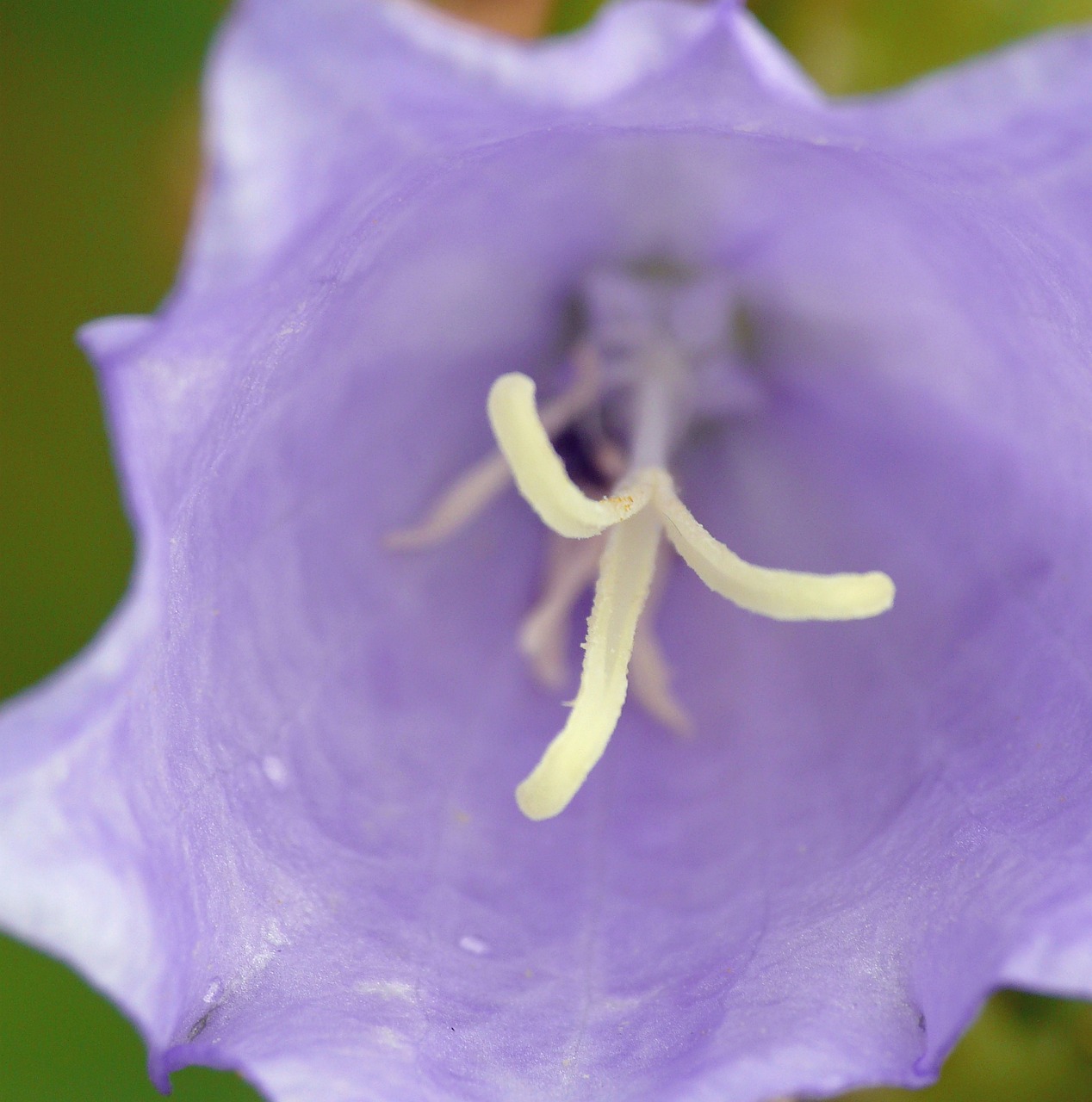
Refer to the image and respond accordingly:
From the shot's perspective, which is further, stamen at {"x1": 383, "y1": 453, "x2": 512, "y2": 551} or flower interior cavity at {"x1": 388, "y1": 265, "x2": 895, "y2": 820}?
stamen at {"x1": 383, "y1": 453, "x2": 512, "y2": 551}

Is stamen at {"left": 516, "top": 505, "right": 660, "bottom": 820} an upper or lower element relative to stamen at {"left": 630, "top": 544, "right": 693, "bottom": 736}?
upper

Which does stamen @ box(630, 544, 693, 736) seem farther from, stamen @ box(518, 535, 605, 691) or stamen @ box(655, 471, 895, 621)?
stamen @ box(655, 471, 895, 621)

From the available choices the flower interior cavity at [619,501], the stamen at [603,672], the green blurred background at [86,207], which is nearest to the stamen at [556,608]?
the flower interior cavity at [619,501]

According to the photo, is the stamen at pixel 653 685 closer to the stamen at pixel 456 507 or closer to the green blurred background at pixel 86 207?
the stamen at pixel 456 507

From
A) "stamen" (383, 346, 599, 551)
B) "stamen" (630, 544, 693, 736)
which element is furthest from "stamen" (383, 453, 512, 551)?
"stamen" (630, 544, 693, 736)

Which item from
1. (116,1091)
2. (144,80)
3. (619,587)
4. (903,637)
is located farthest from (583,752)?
(144,80)

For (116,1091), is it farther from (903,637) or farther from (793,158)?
(793,158)

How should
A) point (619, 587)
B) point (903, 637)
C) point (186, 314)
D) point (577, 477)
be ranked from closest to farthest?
point (186, 314)
point (619, 587)
point (903, 637)
point (577, 477)

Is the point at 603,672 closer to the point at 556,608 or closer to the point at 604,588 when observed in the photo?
the point at 604,588
